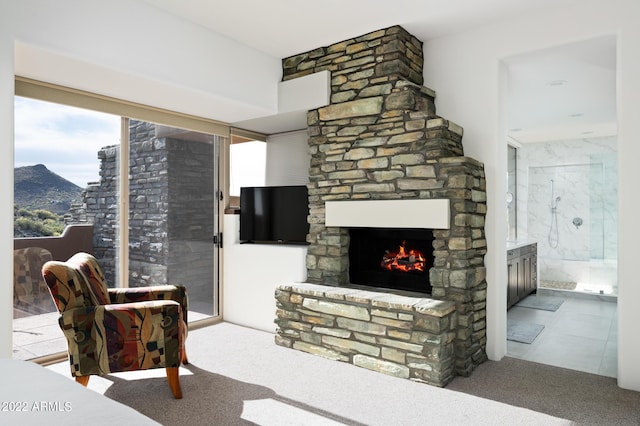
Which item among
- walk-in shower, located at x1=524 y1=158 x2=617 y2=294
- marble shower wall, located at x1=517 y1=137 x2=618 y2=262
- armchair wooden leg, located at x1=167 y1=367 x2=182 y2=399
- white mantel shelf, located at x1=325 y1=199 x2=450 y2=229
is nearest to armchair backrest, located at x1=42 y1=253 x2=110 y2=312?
armchair wooden leg, located at x1=167 y1=367 x2=182 y2=399

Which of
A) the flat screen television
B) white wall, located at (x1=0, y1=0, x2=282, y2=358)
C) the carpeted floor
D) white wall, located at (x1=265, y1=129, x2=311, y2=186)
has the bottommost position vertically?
the carpeted floor

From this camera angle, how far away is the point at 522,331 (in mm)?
4445

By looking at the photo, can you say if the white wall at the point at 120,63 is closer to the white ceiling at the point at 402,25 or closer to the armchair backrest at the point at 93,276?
the white ceiling at the point at 402,25

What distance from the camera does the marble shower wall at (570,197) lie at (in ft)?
22.3

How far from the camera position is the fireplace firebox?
3727 mm

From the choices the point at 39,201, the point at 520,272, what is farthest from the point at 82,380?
the point at 520,272

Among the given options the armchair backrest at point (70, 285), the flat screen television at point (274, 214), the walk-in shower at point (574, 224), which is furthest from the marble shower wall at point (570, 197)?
the armchair backrest at point (70, 285)

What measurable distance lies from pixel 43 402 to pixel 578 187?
25.6 feet

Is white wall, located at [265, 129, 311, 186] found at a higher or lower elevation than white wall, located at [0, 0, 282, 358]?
lower

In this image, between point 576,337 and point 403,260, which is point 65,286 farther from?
point 576,337

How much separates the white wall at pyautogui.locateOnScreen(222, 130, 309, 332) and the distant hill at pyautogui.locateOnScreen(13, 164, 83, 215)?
1.69 metres

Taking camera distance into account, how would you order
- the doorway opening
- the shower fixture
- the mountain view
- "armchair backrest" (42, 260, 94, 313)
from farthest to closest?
the shower fixture, the doorway opening, the mountain view, "armchair backrest" (42, 260, 94, 313)

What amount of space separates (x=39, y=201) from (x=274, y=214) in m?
2.16

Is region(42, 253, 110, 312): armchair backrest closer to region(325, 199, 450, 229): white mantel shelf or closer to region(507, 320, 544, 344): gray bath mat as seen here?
region(325, 199, 450, 229): white mantel shelf
